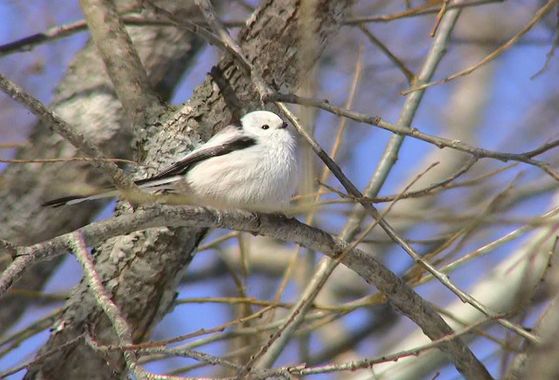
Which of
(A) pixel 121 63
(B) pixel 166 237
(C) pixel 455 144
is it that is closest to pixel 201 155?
(B) pixel 166 237

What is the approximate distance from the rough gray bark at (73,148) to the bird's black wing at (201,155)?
0.84 meters

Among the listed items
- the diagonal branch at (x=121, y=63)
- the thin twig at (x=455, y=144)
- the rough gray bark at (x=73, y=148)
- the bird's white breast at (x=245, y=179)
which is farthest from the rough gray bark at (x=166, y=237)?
the thin twig at (x=455, y=144)

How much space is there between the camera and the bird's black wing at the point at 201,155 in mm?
3238

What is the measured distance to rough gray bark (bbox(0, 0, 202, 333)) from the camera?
405cm

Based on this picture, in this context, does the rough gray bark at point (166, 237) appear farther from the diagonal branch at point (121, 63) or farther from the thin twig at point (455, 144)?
the thin twig at point (455, 144)

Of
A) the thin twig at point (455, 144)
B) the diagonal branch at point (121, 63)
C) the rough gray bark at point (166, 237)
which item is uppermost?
the diagonal branch at point (121, 63)

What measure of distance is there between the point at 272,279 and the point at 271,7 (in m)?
3.07

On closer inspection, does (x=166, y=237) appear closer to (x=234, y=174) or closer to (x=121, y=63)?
(x=234, y=174)

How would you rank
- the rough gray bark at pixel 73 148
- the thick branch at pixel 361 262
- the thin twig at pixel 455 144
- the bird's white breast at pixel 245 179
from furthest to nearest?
the rough gray bark at pixel 73 148
the bird's white breast at pixel 245 179
the thick branch at pixel 361 262
the thin twig at pixel 455 144

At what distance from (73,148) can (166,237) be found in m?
1.17

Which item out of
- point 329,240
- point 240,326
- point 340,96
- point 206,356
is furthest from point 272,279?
point 206,356

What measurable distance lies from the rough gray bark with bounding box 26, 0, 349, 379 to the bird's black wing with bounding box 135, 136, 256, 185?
0.58ft

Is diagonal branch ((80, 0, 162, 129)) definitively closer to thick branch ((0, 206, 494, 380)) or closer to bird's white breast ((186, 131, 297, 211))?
bird's white breast ((186, 131, 297, 211))

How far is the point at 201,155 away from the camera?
10.8 feet
